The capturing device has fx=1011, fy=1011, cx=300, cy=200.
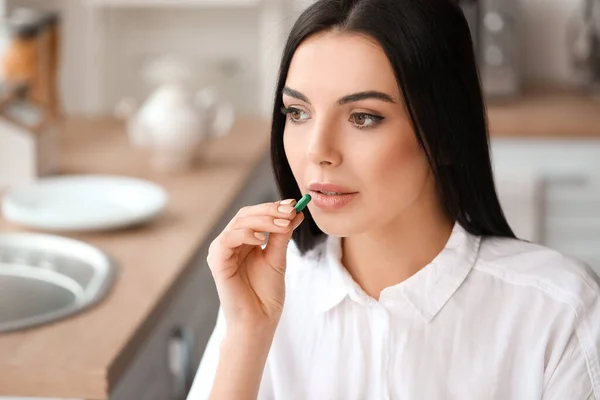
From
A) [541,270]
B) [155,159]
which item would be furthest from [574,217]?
[541,270]

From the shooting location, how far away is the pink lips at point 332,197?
3.83 ft

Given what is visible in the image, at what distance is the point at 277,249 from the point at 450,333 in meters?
0.25

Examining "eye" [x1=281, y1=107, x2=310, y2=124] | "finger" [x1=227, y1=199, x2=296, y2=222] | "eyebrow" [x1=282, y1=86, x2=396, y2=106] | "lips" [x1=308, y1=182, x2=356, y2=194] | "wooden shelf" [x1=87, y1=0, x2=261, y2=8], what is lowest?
"finger" [x1=227, y1=199, x2=296, y2=222]

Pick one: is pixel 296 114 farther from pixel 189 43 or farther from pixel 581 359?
pixel 189 43

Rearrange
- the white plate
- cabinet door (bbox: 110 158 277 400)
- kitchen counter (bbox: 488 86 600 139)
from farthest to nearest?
kitchen counter (bbox: 488 86 600 139)
the white plate
cabinet door (bbox: 110 158 277 400)

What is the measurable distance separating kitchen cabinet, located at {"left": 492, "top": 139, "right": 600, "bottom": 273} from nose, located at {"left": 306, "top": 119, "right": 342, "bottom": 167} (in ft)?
5.13

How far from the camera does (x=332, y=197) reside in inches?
46.0

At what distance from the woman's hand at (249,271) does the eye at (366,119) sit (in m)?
0.13

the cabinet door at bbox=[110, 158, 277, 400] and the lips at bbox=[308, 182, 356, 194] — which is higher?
the lips at bbox=[308, 182, 356, 194]

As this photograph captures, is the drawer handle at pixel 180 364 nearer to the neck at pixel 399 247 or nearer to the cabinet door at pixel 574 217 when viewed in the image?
the neck at pixel 399 247

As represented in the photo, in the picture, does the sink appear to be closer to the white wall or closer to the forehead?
the forehead

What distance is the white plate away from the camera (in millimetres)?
1907

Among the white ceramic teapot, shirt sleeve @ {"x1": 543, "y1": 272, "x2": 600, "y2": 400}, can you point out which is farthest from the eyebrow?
the white ceramic teapot

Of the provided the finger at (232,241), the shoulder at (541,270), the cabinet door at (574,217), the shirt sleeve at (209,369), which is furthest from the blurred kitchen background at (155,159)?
the shoulder at (541,270)
